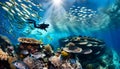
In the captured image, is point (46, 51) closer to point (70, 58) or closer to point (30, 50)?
point (30, 50)

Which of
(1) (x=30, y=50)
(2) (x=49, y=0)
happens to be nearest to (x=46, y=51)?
(1) (x=30, y=50)

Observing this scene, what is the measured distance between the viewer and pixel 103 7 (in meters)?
27.3

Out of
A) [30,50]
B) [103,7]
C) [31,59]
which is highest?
[103,7]

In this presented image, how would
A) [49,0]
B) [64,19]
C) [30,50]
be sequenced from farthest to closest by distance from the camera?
1. [64,19]
2. [49,0]
3. [30,50]

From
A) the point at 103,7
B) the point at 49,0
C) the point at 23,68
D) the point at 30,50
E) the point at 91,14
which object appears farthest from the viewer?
the point at 91,14

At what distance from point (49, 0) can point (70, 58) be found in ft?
58.8

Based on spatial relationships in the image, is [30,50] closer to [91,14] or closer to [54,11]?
[54,11]

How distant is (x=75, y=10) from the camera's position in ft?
91.4

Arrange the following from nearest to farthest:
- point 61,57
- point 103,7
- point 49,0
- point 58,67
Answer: point 58,67 < point 61,57 < point 49,0 < point 103,7

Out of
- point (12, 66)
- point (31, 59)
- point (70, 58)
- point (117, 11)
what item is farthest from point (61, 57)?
point (117, 11)

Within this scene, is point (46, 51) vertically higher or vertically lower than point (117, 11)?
lower

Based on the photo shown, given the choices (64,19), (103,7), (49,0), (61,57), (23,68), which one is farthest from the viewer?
(64,19)

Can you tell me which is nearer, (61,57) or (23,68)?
(23,68)

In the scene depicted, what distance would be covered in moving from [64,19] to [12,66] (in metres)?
25.9
